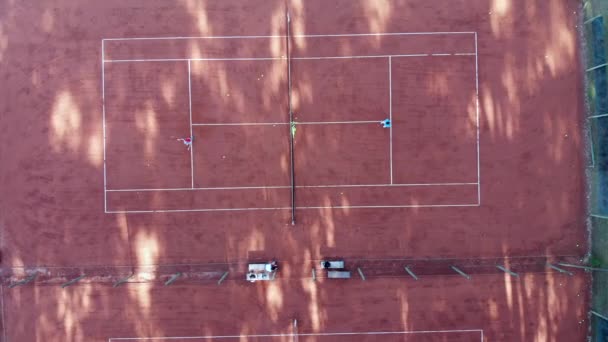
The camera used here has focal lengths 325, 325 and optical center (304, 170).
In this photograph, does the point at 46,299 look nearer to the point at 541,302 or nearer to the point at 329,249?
the point at 329,249

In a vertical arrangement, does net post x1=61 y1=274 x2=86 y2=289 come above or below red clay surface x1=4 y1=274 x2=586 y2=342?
above

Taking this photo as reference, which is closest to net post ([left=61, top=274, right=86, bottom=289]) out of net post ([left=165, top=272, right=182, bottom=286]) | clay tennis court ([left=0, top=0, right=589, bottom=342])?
→ clay tennis court ([left=0, top=0, right=589, bottom=342])

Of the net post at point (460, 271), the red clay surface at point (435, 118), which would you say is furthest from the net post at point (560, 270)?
the red clay surface at point (435, 118)

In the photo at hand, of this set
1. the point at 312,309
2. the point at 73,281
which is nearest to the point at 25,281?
the point at 73,281

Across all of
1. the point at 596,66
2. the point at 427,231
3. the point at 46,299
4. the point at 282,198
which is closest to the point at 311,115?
the point at 282,198

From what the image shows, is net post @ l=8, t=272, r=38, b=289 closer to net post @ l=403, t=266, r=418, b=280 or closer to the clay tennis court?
the clay tennis court

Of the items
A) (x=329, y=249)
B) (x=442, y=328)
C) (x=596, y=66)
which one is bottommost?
(x=442, y=328)

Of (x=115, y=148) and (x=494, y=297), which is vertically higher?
(x=115, y=148)

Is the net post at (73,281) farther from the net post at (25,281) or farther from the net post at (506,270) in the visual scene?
the net post at (506,270)
